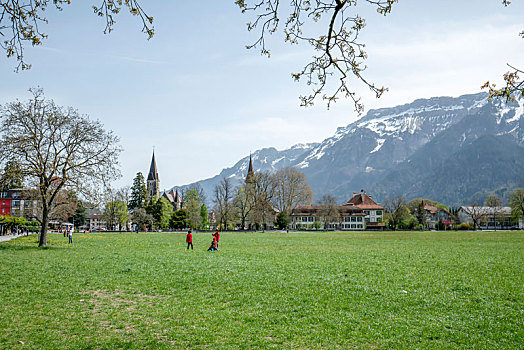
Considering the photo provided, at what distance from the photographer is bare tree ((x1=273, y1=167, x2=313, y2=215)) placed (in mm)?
101562

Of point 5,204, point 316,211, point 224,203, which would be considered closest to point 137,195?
point 224,203

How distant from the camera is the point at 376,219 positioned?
5113 inches

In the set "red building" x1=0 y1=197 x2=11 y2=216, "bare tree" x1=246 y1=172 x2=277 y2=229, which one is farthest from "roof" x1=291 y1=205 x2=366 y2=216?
"red building" x1=0 y1=197 x2=11 y2=216

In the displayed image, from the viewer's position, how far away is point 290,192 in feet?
334

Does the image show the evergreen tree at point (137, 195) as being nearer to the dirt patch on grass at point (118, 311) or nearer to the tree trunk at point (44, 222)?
the tree trunk at point (44, 222)

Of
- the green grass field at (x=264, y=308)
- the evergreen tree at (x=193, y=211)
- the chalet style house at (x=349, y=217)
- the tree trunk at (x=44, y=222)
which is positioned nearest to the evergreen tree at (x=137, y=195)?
the evergreen tree at (x=193, y=211)

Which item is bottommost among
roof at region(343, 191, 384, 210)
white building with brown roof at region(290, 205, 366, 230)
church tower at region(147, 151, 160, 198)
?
white building with brown roof at region(290, 205, 366, 230)

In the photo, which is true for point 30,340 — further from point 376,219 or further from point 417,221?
point 376,219

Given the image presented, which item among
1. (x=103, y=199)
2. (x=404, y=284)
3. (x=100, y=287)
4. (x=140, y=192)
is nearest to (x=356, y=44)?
(x=404, y=284)

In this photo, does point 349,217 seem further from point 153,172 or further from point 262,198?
point 153,172

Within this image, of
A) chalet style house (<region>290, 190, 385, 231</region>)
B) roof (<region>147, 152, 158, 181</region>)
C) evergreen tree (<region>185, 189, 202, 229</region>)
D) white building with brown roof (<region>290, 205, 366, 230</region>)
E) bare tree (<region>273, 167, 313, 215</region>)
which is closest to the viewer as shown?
evergreen tree (<region>185, 189, 202, 229</region>)

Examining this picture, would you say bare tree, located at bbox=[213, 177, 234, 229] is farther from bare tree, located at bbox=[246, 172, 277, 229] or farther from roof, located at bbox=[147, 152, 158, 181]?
roof, located at bbox=[147, 152, 158, 181]

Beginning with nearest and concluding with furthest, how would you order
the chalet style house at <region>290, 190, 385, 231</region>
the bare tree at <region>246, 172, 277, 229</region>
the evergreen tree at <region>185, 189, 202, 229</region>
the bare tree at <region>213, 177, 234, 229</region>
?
1. the bare tree at <region>246, 172, 277, 229</region>
2. the bare tree at <region>213, 177, 234, 229</region>
3. the evergreen tree at <region>185, 189, 202, 229</region>
4. the chalet style house at <region>290, 190, 385, 231</region>

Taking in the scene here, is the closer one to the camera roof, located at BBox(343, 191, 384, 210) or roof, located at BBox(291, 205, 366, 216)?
roof, located at BBox(291, 205, 366, 216)
